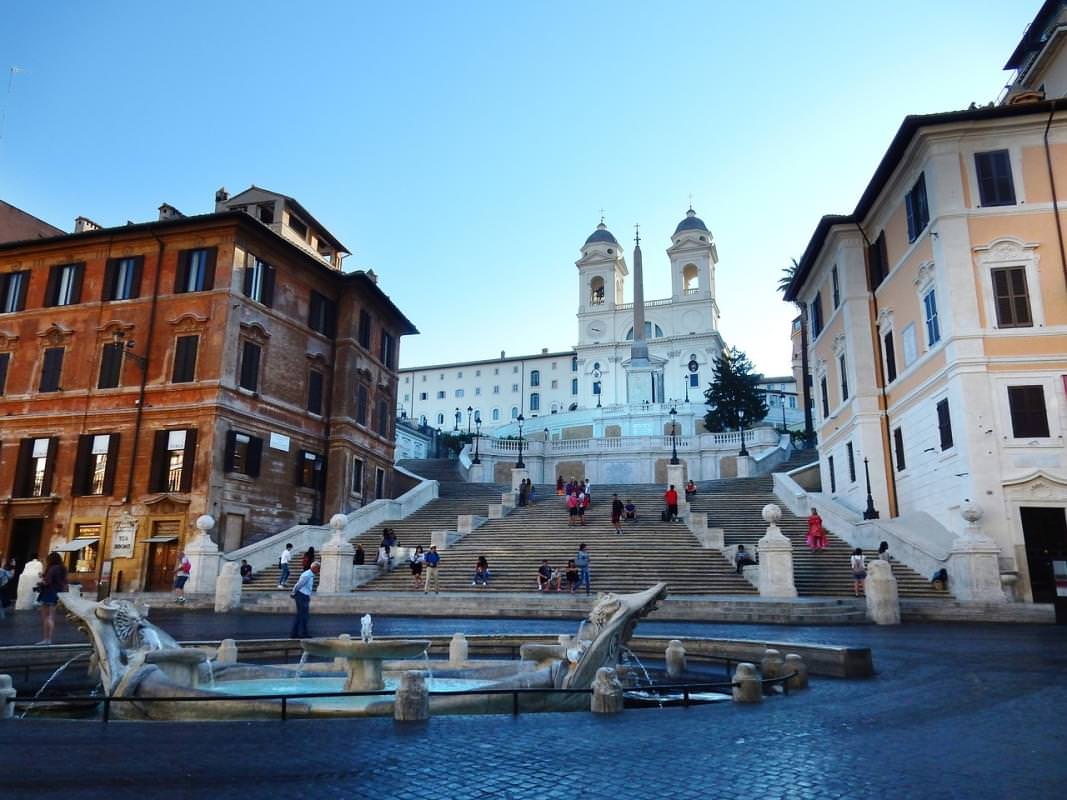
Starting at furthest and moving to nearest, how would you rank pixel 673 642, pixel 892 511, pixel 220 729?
pixel 892 511 → pixel 673 642 → pixel 220 729

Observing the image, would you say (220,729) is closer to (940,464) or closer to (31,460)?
(940,464)

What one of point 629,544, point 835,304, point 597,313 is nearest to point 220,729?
point 629,544

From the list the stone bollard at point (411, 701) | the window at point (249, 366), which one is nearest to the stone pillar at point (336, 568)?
the window at point (249, 366)

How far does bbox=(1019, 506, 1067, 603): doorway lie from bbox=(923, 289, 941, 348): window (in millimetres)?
5588

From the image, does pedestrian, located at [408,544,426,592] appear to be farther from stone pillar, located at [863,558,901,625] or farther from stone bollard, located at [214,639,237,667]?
stone bollard, located at [214,639,237,667]

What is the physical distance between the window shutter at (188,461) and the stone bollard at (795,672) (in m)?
24.8

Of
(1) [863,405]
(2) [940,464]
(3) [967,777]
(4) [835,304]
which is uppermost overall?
(4) [835,304]

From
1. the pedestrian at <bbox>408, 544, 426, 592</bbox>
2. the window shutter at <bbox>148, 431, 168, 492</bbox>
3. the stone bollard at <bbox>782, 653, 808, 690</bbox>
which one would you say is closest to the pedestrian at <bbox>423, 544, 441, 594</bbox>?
the pedestrian at <bbox>408, 544, 426, 592</bbox>

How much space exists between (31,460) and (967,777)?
34.2m

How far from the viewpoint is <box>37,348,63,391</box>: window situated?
1272 inches

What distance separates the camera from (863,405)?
1141 inches

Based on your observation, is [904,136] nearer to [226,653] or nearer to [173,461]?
[226,653]

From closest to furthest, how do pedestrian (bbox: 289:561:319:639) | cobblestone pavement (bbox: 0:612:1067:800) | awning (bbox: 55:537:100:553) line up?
cobblestone pavement (bbox: 0:612:1067:800)
pedestrian (bbox: 289:561:319:639)
awning (bbox: 55:537:100:553)

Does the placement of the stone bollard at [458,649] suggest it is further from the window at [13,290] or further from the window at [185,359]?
the window at [13,290]
